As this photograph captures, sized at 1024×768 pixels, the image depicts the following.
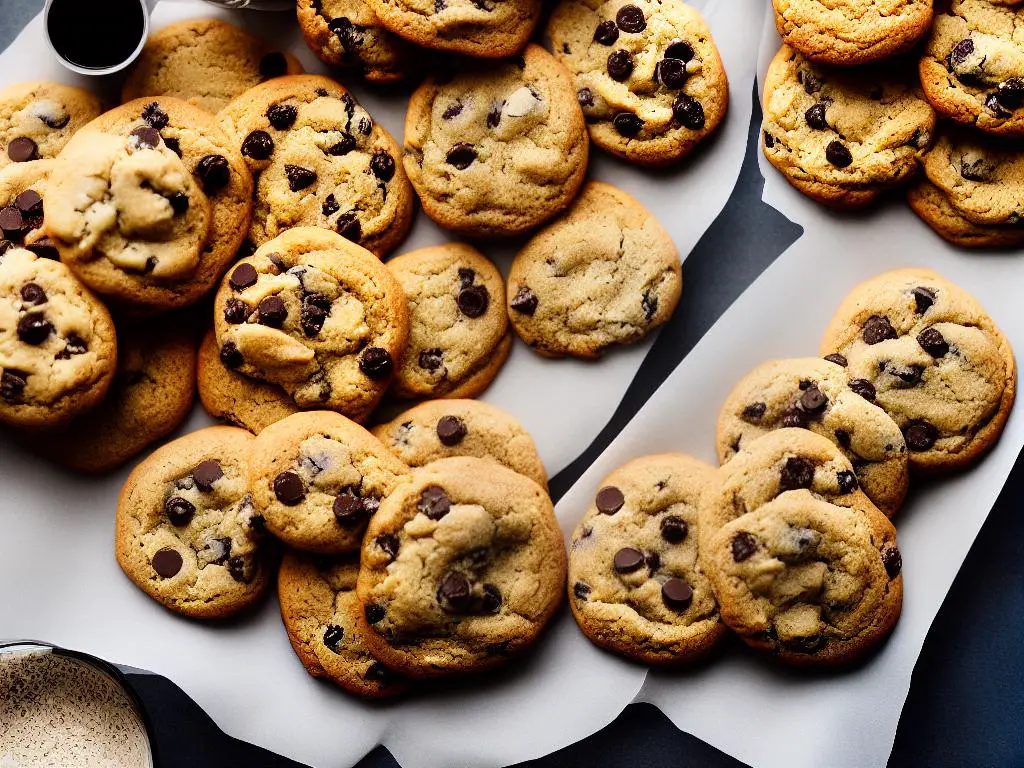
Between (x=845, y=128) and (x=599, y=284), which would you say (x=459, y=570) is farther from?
(x=845, y=128)

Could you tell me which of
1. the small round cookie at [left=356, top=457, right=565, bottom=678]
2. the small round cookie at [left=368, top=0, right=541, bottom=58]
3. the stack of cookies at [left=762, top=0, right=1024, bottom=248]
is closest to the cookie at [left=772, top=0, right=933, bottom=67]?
the stack of cookies at [left=762, top=0, right=1024, bottom=248]

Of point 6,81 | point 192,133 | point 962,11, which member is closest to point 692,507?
Result: point 962,11

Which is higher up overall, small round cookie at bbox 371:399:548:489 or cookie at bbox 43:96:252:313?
cookie at bbox 43:96:252:313

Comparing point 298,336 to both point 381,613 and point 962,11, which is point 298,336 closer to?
point 381,613

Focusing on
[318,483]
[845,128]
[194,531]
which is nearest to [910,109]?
[845,128]

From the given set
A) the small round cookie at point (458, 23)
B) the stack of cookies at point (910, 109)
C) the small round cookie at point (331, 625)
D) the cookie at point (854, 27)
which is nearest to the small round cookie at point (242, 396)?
the small round cookie at point (331, 625)

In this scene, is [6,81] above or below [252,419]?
above

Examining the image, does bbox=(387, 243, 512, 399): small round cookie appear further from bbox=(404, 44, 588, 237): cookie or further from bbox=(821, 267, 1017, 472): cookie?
bbox=(821, 267, 1017, 472): cookie
